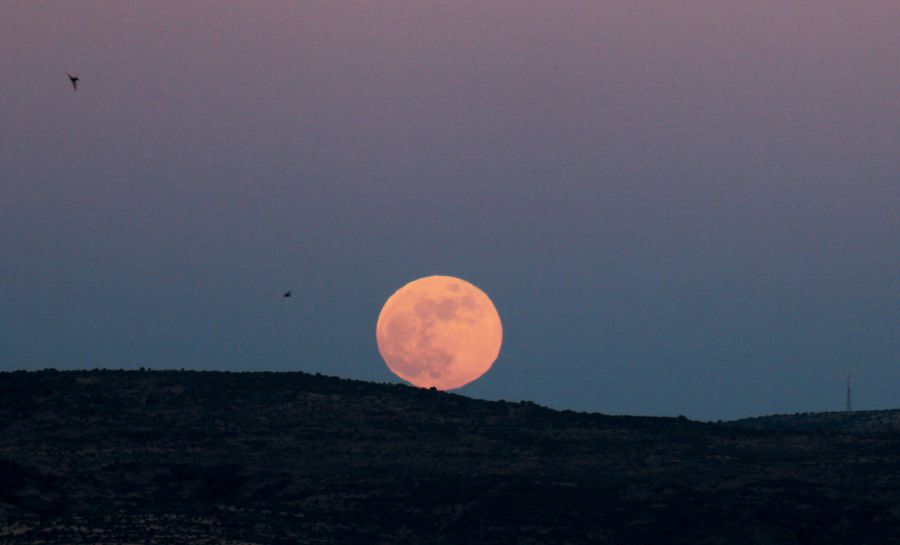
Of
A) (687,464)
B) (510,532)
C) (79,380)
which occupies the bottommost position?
(510,532)

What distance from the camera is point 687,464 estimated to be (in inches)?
3063

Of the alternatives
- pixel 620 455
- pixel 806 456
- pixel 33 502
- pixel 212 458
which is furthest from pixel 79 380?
pixel 806 456

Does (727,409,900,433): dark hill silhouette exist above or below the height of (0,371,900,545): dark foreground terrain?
above

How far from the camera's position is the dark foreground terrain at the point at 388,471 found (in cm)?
6469

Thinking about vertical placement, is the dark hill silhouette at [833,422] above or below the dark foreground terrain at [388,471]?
above

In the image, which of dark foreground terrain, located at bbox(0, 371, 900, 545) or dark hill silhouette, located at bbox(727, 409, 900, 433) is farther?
dark hill silhouette, located at bbox(727, 409, 900, 433)

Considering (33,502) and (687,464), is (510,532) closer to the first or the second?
(687,464)

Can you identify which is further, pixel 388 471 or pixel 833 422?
pixel 833 422

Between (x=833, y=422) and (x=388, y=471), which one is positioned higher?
(x=833, y=422)

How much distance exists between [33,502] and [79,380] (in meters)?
31.9

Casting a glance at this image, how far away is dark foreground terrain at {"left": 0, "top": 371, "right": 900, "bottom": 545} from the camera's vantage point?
212 ft

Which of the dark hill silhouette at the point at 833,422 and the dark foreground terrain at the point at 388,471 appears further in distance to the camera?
the dark hill silhouette at the point at 833,422

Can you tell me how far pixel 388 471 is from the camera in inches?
3061

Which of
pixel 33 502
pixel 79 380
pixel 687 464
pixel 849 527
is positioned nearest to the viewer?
pixel 849 527
